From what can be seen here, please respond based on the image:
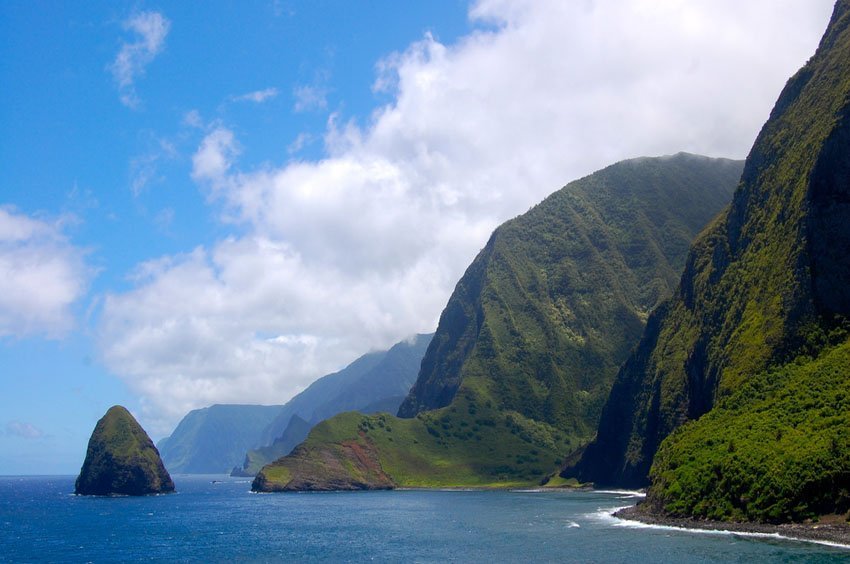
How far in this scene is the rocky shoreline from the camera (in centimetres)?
10150

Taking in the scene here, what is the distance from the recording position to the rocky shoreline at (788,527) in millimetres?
101500

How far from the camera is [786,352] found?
6068 inches

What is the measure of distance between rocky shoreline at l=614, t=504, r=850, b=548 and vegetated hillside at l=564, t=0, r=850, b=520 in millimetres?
2083

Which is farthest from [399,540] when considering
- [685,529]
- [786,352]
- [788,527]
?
[786,352]

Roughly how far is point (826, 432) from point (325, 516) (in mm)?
114645

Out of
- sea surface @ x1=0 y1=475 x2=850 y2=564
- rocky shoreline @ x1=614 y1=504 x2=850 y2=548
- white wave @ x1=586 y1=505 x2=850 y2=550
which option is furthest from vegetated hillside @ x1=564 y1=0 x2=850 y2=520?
sea surface @ x1=0 y1=475 x2=850 y2=564

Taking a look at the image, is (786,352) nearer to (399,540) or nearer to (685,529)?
(685,529)

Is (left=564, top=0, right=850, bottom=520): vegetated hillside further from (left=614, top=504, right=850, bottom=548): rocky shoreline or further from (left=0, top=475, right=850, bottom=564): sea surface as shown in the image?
(left=0, top=475, right=850, bottom=564): sea surface

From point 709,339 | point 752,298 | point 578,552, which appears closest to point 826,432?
point 578,552

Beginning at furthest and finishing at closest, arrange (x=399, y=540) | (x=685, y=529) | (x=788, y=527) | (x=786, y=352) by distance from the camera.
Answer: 1. (x=786, y=352)
2. (x=399, y=540)
3. (x=685, y=529)
4. (x=788, y=527)

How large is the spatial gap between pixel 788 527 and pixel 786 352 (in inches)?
2009

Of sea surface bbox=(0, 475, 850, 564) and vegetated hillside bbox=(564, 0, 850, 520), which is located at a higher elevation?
vegetated hillside bbox=(564, 0, 850, 520)

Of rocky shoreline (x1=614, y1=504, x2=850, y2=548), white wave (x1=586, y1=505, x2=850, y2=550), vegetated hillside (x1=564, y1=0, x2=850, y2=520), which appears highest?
vegetated hillside (x1=564, y1=0, x2=850, y2=520)

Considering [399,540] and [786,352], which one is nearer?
[399,540]
